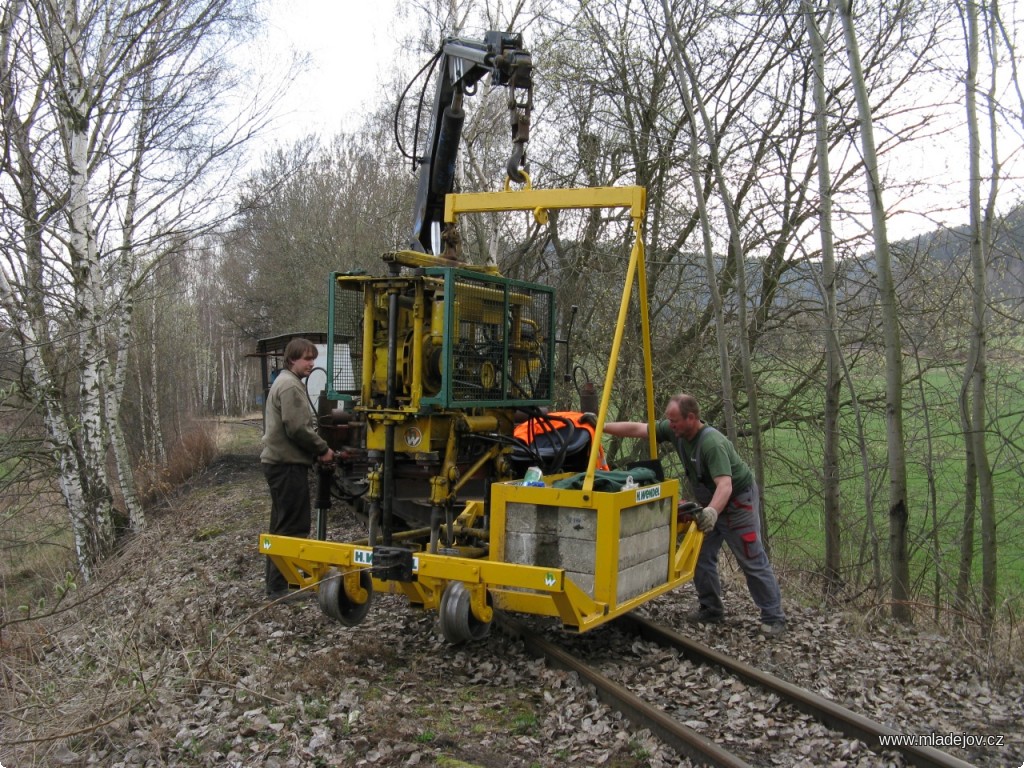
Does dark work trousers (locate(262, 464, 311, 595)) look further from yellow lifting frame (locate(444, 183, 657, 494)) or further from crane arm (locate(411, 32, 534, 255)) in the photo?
crane arm (locate(411, 32, 534, 255))

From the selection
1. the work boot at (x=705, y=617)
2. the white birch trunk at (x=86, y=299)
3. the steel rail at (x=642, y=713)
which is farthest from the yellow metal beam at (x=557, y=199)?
the white birch trunk at (x=86, y=299)

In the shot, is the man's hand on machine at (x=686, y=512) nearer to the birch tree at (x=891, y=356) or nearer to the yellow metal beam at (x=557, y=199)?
the yellow metal beam at (x=557, y=199)

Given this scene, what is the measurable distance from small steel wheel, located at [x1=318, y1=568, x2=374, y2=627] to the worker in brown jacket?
1.19 metres

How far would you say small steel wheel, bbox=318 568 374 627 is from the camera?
568 centimetres

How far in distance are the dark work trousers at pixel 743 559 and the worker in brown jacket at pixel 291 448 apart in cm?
309

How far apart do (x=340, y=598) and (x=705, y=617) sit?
2.88 metres

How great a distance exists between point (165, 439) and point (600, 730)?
2819 centimetres

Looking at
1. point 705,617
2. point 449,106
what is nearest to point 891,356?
point 705,617

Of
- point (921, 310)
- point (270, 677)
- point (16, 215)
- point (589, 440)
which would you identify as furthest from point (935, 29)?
point (16, 215)

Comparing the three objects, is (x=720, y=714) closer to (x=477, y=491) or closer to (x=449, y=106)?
(x=477, y=491)

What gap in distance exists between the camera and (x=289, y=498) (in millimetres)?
6922

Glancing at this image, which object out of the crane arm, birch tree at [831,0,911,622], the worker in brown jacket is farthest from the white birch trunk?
birch tree at [831,0,911,622]

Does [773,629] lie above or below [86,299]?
below

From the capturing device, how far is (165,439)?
30.0m
